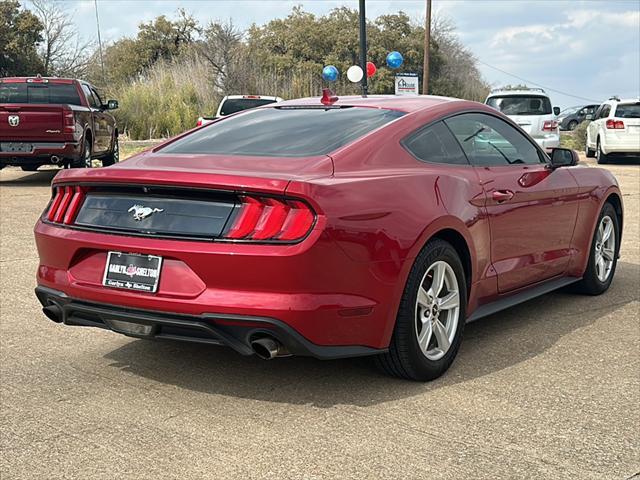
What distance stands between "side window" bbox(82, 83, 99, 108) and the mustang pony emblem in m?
12.4

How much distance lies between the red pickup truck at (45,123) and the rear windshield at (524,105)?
29.2 ft

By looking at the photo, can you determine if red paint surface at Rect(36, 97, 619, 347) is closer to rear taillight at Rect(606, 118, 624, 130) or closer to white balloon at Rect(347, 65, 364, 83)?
white balloon at Rect(347, 65, 364, 83)

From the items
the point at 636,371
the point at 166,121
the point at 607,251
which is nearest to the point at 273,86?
the point at 166,121

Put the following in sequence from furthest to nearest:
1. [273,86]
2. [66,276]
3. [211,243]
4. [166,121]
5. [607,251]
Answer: [273,86]
[166,121]
[607,251]
[66,276]
[211,243]

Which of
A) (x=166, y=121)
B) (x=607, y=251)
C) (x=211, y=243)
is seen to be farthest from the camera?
(x=166, y=121)

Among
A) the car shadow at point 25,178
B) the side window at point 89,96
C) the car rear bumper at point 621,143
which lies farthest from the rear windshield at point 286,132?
the car rear bumper at point 621,143

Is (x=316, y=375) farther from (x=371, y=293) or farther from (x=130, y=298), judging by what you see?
(x=130, y=298)

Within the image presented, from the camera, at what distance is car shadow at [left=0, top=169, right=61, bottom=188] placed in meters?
15.3

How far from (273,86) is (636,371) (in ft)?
99.3

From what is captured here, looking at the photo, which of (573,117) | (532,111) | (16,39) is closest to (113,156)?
(532,111)

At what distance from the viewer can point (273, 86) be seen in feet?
112

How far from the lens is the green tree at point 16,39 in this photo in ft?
121

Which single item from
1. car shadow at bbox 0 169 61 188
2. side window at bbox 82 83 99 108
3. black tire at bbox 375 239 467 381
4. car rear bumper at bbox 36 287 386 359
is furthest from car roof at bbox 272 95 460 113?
side window at bbox 82 83 99 108

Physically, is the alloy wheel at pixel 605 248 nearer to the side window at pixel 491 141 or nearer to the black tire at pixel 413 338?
the side window at pixel 491 141
